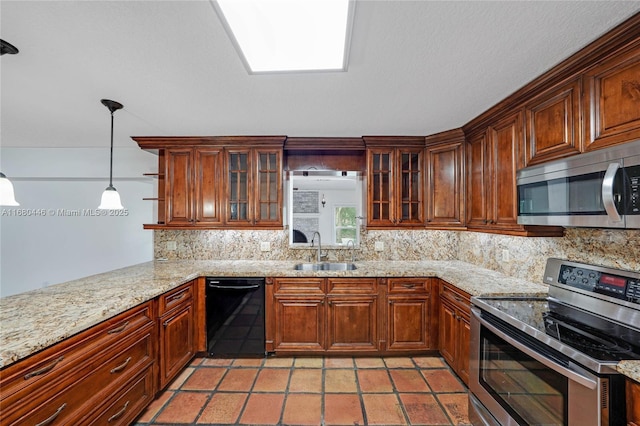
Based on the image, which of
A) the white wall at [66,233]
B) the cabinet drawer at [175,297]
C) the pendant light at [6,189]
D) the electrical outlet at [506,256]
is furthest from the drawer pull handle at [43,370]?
the white wall at [66,233]

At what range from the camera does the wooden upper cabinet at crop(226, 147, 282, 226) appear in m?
3.13

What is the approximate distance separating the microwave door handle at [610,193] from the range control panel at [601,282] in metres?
0.49

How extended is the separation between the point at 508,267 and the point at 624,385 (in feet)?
5.21

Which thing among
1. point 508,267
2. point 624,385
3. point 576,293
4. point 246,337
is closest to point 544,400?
point 624,385

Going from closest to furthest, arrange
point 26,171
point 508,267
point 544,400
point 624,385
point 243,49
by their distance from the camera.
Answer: point 624,385 < point 544,400 < point 243,49 < point 508,267 < point 26,171

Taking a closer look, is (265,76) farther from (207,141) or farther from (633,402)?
(633,402)

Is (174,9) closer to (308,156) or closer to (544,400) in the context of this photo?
(308,156)

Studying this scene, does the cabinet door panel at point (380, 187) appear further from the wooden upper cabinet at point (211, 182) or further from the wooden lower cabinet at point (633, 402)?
the wooden lower cabinet at point (633, 402)

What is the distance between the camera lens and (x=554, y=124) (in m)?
1.76

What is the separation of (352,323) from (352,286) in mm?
371

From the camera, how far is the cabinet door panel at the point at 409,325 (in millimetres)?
2738

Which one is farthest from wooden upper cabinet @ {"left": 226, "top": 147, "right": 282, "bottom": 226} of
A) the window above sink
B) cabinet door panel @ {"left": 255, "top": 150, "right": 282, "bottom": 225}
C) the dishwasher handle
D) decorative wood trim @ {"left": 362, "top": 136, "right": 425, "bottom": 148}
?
decorative wood trim @ {"left": 362, "top": 136, "right": 425, "bottom": 148}

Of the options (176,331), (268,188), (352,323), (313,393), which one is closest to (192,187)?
(268,188)

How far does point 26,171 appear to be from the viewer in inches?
142
